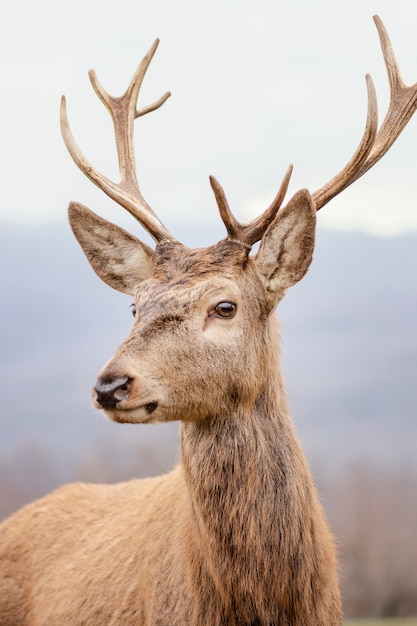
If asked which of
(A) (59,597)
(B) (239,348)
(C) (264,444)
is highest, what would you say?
(B) (239,348)

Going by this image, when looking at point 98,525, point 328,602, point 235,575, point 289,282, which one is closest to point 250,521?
point 235,575

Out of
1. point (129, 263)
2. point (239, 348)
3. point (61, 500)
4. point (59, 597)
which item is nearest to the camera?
point (239, 348)

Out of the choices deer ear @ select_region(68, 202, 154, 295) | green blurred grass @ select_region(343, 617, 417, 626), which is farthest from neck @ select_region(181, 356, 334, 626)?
green blurred grass @ select_region(343, 617, 417, 626)

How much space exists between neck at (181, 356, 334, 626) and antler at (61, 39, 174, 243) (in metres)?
1.39

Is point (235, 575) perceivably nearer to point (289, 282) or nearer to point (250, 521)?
point (250, 521)

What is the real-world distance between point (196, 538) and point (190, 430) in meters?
0.60

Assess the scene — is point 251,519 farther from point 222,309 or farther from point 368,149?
point 368,149

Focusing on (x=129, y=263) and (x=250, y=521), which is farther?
(x=129, y=263)

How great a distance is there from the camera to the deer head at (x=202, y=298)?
4602 millimetres

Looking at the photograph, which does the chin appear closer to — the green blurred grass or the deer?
the deer

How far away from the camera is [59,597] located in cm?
655

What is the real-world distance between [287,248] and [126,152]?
2123 mm

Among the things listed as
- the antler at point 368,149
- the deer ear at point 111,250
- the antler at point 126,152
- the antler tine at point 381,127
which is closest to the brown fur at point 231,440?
the antler at point 368,149

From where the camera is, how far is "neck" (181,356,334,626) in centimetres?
492
